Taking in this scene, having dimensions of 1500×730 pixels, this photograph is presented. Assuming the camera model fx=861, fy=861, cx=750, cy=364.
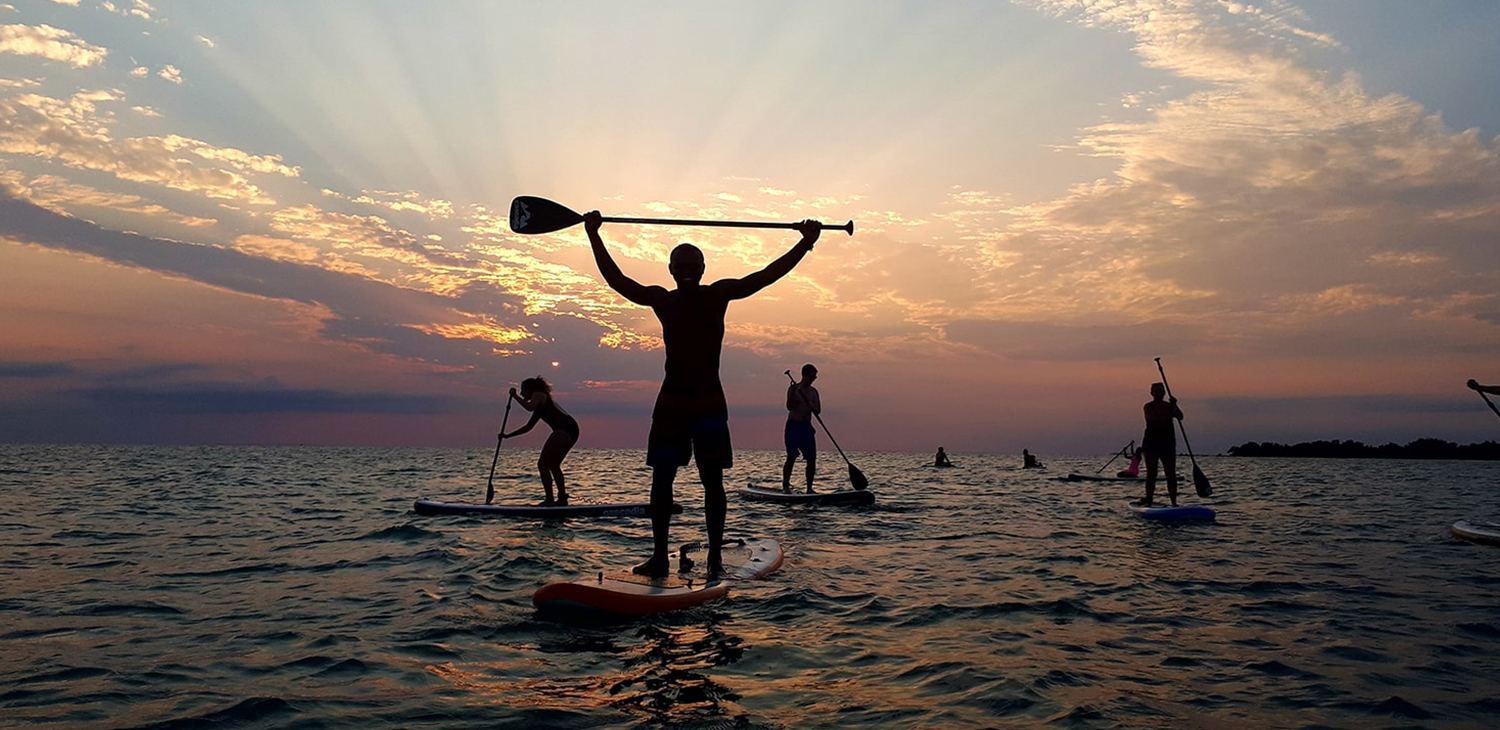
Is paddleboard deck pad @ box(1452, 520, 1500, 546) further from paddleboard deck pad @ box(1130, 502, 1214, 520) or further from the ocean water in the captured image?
paddleboard deck pad @ box(1130, 502, 1214, 520)

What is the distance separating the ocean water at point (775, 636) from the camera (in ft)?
13.8

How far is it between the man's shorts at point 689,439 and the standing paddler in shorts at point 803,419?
11.1 metres

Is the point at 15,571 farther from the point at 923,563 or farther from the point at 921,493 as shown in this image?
the point at 921,493

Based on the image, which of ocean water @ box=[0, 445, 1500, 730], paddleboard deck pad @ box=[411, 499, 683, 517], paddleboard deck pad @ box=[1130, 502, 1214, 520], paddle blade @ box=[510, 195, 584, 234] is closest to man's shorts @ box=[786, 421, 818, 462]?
paddleboard deck pad @ box=[411, 499, 683, 517]

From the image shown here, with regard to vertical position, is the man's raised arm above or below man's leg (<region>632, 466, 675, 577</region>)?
above

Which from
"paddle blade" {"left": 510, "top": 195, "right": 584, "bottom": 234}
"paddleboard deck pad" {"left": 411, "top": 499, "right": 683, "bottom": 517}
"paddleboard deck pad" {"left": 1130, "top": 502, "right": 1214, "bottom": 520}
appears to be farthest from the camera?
"paddleboard deck pad" {"left": 1130, "top": 502, "right": 1214, "bottom": 520}

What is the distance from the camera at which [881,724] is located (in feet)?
13.0

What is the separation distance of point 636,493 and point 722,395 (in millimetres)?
16174

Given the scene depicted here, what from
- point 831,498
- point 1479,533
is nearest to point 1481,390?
point 1479,533

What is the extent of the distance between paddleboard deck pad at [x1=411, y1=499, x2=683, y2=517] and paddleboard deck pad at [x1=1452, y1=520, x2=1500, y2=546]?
12.0 metres

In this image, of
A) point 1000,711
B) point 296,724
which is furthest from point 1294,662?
point 296,724

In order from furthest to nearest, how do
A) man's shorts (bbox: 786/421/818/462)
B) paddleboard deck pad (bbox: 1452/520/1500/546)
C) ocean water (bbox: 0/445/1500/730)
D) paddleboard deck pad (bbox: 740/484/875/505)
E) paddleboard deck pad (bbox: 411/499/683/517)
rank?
man's shorts (bbox: 786/421/818/462) → paddleboard deck pad (bbox: 740/484/875/505) → paddleboard deck pad (bbox: 411/499/683/517) → paddleboard deck pad (bbox: 1452/520/1500/546) → ocean water (bbox: 0/445/1500/730)

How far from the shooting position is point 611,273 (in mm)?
6719

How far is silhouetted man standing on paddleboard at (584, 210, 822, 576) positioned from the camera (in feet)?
22.5
